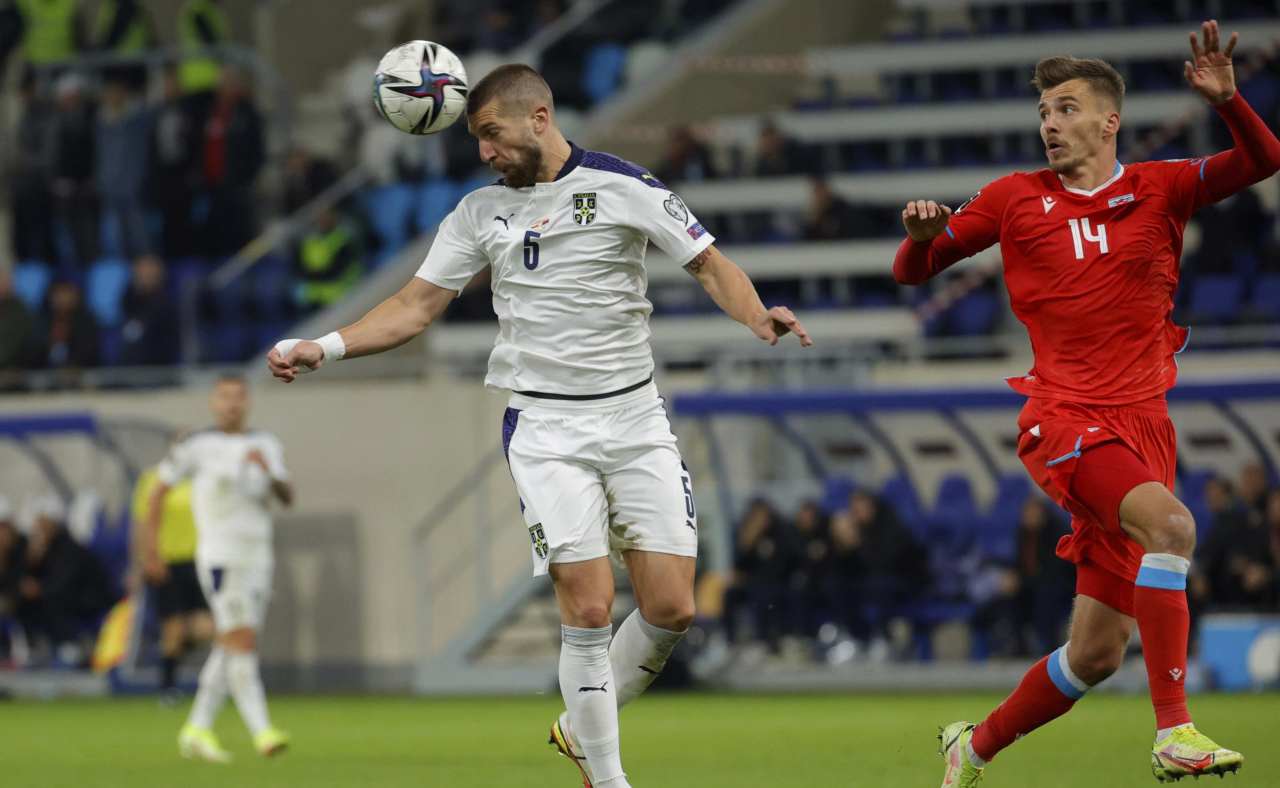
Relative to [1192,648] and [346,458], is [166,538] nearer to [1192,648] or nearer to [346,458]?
[346,458]

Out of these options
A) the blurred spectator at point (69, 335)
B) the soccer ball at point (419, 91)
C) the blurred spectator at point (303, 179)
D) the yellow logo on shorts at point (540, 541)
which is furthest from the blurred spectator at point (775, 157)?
the yellow logo on shorts at point (540, 541)

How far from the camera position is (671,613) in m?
7.36

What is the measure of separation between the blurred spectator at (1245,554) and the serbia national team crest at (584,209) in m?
9.65

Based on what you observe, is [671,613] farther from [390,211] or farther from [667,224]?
[390,211]

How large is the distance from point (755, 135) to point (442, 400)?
17.0 ft

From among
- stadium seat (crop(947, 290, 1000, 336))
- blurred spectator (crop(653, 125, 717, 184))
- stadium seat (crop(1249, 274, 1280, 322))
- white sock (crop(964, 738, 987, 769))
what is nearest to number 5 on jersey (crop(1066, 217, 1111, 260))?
white sock (crop(964, 738, 987, 769))

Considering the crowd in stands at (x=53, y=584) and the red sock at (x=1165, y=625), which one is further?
the crowd in stands at (x=53, y=584)

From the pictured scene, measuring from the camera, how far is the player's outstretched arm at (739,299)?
685 cm

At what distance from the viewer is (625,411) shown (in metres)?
7.36

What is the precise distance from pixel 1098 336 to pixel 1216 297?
11.5 metres

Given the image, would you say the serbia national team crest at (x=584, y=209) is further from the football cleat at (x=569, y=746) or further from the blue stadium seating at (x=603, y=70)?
the blue stadium seating at (x=603, y=70)

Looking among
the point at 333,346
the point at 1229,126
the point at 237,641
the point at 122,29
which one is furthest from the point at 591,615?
the point at 122,29

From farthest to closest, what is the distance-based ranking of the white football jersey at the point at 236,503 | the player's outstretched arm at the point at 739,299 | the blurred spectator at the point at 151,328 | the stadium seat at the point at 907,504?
1. the blurred spectator at the point at 151,328
2. the stadium seat at the point at 907,504
3. the white football jersey at the point at 236,503
4. the player's outstretched arm at the point at 739,299

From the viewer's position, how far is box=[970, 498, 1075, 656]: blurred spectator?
16438 millimetres
